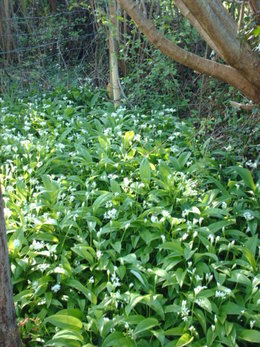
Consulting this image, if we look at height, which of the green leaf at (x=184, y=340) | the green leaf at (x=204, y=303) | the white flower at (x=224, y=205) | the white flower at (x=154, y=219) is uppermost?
the white flower at (x=154, y=219)

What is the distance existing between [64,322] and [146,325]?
414 millimetres

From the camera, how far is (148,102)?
557 centimetres

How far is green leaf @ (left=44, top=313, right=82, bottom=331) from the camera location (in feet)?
7.38

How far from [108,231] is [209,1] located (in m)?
1.74

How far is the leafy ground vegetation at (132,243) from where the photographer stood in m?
2.31

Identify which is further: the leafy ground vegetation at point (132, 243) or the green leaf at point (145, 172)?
the green leaf at point (145, 172)

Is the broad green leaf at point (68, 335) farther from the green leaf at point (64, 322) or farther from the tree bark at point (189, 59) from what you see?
the tree bark at point (189, 59)

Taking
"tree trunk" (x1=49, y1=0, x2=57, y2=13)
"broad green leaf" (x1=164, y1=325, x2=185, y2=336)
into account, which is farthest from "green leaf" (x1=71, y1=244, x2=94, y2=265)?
"tree trunk" (x1=49, y1=0, x2=57, y2=13)

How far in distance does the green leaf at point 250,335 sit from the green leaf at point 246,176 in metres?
1.38

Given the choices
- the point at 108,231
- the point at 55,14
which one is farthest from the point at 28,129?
the point at 55,14

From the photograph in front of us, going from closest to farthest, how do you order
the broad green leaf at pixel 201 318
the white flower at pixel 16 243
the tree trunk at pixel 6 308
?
1. the tree trunk at pixel 6 308
2. the broad green leaf at pixel 201 318
3. the white flower at pixel 16 243

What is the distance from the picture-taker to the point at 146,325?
2.25m

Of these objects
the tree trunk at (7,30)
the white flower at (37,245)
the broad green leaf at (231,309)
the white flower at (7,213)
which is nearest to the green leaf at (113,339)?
the broad green leaf at (231,309)

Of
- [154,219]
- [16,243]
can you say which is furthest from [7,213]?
[154,219]
